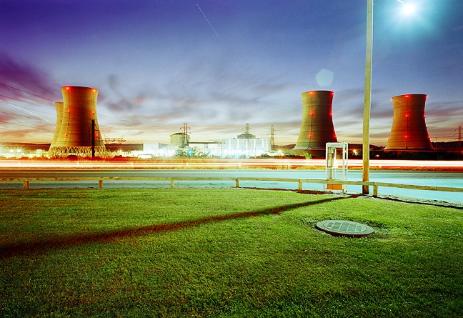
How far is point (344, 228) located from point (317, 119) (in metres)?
32.4

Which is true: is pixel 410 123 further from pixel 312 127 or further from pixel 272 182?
pixel 272 182

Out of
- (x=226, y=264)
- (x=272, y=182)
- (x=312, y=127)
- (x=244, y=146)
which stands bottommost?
(x=226, y=264)

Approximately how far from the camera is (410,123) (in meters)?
38.0

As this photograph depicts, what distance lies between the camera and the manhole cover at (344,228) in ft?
16.6

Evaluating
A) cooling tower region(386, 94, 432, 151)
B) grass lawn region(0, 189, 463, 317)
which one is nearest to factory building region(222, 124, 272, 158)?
cooling tower region(386, 94, 432, 151)

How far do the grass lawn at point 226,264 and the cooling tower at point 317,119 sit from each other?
99.1ft

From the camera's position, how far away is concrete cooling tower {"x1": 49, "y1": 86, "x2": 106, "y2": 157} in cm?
3216

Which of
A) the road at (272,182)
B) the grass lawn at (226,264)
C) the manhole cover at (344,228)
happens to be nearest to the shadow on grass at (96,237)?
the grass lawn at (226,264)

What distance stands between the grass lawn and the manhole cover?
0.20m

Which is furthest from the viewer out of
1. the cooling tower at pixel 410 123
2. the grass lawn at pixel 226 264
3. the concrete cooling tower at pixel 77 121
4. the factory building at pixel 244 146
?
the factory building at pixel 244 146

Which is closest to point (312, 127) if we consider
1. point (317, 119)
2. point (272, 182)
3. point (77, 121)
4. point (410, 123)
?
point (317, 119)

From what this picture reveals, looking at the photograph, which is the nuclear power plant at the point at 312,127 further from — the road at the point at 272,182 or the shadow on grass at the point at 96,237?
the shadow on grass at the point at 96,237

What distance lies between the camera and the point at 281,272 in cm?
354

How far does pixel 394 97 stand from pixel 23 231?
42.6 meters
